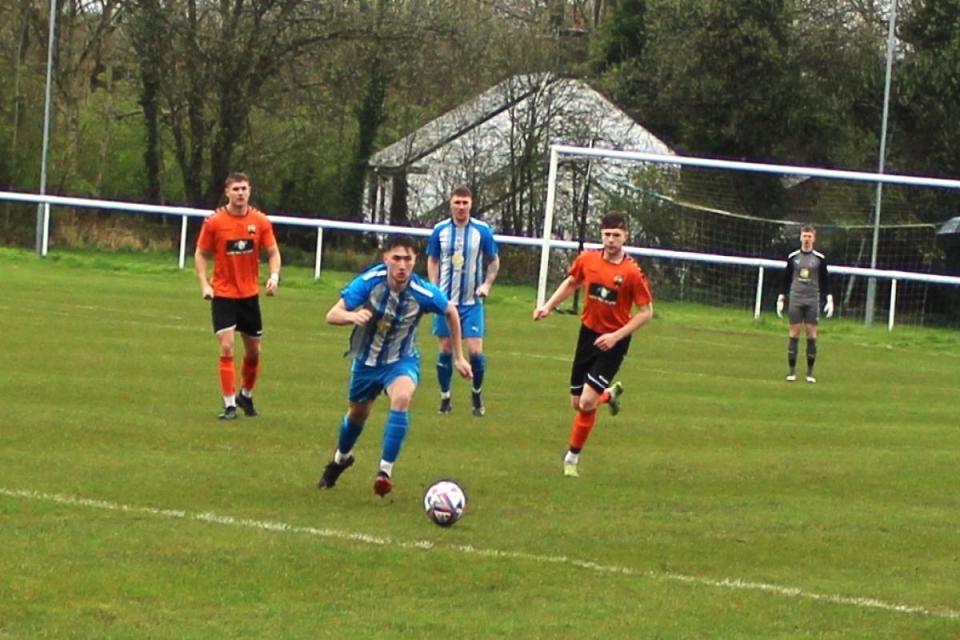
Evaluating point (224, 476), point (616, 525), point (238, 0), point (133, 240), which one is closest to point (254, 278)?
point (224, 476)

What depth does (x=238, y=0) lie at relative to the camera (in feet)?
Result: 143

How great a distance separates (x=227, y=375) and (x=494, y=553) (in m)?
5.63

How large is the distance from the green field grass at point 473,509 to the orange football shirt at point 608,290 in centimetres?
109

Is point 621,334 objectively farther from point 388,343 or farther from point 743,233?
point 743,233

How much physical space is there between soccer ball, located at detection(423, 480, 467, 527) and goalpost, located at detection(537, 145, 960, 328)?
785 inches

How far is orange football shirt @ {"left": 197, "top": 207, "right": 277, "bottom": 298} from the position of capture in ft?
48.0

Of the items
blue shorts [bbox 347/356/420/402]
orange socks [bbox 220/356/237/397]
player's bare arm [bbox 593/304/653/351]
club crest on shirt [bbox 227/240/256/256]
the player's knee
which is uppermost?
club crest on shirt [bbox 227/240/256/256]

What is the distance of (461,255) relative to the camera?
1617cm

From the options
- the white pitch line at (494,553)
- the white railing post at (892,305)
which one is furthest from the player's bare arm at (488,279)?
the white railing post at (892,305)

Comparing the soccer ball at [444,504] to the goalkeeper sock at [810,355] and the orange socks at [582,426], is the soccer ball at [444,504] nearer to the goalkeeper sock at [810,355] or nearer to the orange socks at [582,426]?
the orange socks at [582,426]

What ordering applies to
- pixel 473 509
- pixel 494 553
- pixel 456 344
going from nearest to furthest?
pixel 494 553 < pixel 473 509 < pixel 456 344

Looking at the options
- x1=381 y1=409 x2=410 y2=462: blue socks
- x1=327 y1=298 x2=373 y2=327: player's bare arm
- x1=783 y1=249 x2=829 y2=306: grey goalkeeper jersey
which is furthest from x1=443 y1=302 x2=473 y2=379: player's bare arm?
x1=783 y1=249 x2=829 y2=306: grey goalkeeper jersey

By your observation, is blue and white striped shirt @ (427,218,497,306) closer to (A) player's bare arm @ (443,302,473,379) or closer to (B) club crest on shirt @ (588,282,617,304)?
(B) club crest on shirt @ (588,282,617,304)

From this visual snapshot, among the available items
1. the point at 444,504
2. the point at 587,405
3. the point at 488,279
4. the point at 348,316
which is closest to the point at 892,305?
the point at 488,279
